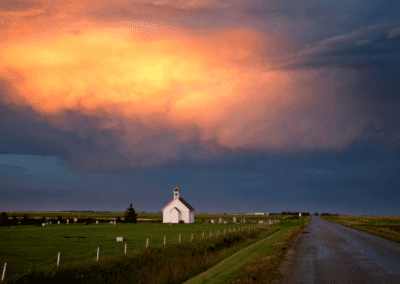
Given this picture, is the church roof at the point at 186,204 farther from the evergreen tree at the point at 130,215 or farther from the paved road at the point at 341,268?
the paved road at the point at 341,268

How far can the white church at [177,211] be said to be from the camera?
9938 cm

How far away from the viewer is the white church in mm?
99375

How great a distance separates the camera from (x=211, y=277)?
63.7ft

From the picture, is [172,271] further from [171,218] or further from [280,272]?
[171,218]

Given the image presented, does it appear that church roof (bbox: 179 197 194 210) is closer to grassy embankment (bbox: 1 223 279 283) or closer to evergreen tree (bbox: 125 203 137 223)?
evergreen tree (bbox: 125 203 137 223)

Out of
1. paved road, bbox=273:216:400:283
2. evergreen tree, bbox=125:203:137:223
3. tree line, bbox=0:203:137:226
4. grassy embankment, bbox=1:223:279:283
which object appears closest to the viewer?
grassy embankment, bbox=1:223:279:283

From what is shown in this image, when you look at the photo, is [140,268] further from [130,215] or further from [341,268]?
[130,215]

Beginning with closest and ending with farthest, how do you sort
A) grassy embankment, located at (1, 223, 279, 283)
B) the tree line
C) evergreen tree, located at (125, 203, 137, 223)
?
grassy embankment, located at (1, 223, 279, 283)
the tree line
evergreen tree, located at (125, 203, 137, 223)

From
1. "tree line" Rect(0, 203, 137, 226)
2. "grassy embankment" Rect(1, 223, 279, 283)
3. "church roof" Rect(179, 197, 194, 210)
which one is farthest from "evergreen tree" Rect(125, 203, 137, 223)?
"grassy embankment" Rect(1, 223, 279, 283)

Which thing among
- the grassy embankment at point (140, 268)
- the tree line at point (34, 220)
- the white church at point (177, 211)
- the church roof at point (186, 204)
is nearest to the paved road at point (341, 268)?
the grassy embankment at point (140, 268)

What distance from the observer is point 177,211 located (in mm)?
99562

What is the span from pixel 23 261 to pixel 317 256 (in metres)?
20.2

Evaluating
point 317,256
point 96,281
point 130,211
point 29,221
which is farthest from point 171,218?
point 96,281

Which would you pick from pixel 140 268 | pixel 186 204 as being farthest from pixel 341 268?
pixel 186 204
